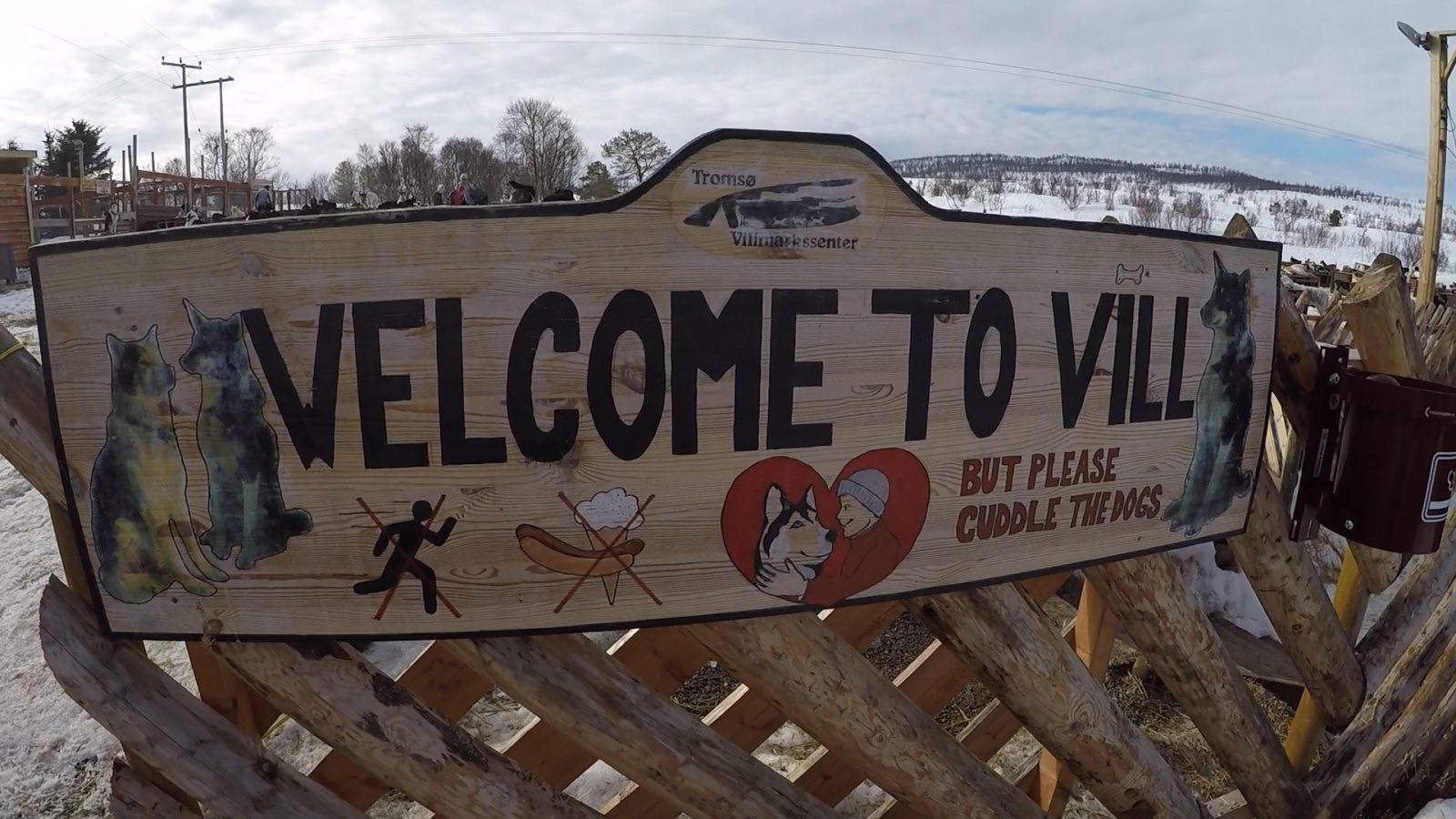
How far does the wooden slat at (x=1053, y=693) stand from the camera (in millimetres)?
2125

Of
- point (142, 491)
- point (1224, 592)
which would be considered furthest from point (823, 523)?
point (1224, 592)

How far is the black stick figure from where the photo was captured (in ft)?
5.51

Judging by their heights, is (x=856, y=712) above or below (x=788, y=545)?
below

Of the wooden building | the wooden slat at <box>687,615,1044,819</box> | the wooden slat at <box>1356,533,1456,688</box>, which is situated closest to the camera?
the wooden slat at <box>687,615,1044,819</box>

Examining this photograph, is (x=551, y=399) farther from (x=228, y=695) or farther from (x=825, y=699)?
(x=228, y=695)

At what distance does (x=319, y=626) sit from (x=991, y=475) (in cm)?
144

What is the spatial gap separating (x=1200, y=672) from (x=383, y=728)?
2157 millimetres

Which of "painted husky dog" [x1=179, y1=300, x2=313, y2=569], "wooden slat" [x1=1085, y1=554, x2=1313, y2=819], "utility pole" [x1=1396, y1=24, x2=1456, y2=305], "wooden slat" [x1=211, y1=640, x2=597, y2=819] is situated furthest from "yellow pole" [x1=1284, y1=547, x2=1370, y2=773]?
"utility pole" [x1=1396, y1=24, x2=1456, y2=305]

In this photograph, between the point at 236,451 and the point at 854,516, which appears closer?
the point at 236,451

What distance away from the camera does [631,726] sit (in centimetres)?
194

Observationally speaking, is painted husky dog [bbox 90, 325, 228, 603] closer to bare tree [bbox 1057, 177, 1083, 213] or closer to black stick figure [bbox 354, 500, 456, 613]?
black stick figure [bbox 354, 500, 456, 613]

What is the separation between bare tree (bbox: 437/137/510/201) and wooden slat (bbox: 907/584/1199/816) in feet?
134

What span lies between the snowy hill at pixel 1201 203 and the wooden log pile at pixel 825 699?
39.3 metres

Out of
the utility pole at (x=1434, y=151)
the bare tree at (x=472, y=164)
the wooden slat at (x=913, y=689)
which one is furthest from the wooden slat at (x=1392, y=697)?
the bare tree at (x=472, y=164)
